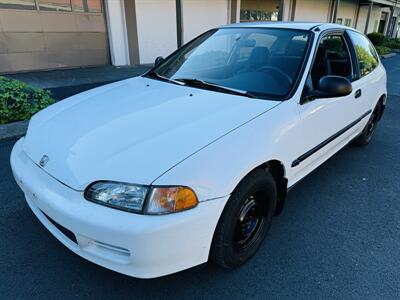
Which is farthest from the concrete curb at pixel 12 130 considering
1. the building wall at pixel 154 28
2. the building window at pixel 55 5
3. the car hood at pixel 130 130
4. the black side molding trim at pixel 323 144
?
the building wall at pixel 154 28

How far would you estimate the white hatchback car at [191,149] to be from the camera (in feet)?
5.44

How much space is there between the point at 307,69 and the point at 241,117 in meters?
0.87

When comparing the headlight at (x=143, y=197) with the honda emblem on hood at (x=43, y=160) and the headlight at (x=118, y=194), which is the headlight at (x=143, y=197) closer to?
the headlight at (x=118, y=194)

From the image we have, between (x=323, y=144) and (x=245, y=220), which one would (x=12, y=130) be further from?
(x=323, y=144)

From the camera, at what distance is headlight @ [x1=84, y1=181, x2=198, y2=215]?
5.33 feet

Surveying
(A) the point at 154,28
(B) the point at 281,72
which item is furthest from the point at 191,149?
(A) the point at 154,28

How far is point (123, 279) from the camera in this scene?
2086 millimetres

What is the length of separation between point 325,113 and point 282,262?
1269 mm

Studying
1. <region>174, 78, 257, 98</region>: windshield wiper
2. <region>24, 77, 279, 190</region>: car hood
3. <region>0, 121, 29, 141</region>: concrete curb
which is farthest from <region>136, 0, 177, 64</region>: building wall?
<region>24, 77, 279, 190</region>: car hood

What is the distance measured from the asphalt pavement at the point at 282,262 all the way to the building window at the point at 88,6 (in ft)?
23.7

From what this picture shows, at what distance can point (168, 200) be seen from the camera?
163cm

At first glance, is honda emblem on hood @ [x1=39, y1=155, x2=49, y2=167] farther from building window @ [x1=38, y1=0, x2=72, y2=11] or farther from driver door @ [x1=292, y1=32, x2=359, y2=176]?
building window @ [x1=38, y1=0, x2=72, y2=11]

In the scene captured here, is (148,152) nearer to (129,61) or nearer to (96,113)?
(96,113)

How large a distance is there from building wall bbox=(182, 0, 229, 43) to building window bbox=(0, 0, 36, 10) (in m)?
5.01
